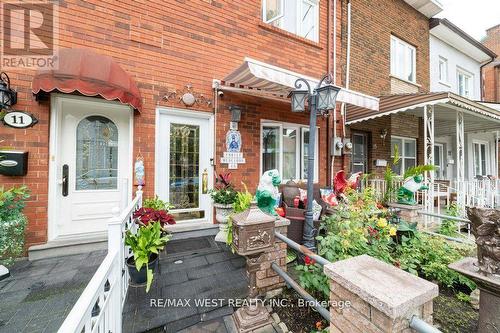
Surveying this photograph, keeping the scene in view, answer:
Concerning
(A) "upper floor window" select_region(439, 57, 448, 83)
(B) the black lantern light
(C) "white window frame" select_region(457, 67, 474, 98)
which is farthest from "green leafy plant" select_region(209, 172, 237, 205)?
(C) "white window frame" select_region(457, 67, 474, 98)

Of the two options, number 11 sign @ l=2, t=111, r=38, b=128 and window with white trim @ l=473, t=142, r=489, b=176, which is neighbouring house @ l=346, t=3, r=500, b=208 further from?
number 11 sign @ l=2, t=111, r=38, b=128

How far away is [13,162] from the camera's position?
3.27 metres

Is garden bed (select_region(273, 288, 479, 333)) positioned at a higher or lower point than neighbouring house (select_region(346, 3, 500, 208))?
lower

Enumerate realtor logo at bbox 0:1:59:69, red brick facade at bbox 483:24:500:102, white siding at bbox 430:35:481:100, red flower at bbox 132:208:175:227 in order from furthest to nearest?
red brick facade at bbox 483:24:500:102 < white siding at bbox 430:35:481:100 < realtor logo at bbox 0:1:59:69 < red flower at bbox 132:208:175:227

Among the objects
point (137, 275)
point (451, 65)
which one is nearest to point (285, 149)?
point (137, 275)

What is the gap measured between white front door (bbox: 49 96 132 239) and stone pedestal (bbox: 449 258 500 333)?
4.41 m

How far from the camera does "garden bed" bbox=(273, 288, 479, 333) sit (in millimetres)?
2182

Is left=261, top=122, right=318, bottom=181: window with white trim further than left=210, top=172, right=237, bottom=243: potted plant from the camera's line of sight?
Yes

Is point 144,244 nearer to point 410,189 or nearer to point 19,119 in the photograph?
point 19,119

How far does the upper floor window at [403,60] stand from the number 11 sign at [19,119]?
32.4ft

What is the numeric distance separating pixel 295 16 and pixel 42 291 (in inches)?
296

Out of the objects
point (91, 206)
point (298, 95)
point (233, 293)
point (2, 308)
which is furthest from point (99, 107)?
point (233, 293)

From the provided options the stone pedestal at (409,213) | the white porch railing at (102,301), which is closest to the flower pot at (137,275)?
the white porch railing at (102,301)

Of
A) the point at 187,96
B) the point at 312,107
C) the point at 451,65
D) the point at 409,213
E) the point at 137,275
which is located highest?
the point at 451,65
